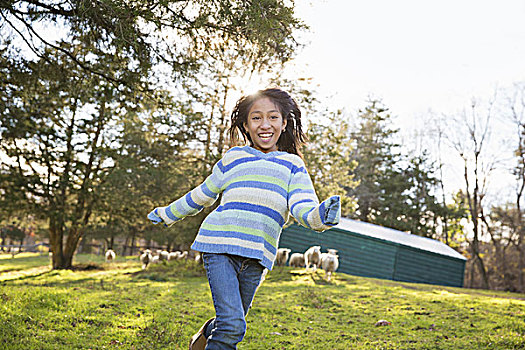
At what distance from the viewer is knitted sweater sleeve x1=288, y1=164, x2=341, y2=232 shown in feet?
8.32

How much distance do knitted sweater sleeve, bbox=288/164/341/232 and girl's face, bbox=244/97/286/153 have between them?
309mm

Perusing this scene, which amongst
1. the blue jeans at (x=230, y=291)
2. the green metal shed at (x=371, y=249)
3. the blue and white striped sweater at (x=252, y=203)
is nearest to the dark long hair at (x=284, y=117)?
the blue and white striped sweater at (x=252, y=203)

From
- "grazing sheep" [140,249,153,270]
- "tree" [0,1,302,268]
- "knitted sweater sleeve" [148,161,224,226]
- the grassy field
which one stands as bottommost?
Answer: "grazing sheep" [140,249,153,270]

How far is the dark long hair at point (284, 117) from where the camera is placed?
3461 millimetres

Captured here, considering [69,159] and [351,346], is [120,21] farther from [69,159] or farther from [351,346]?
[69,159]

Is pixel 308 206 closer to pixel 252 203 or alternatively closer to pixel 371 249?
pixel 252 203

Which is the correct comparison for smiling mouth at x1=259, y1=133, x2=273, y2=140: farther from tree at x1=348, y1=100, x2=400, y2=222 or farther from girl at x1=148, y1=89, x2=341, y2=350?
tree at x1=348, y1=100, x2=400, y2=222

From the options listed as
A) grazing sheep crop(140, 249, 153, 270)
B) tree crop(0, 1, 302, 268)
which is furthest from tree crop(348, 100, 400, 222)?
tree crop(0, 1, 302, 268)

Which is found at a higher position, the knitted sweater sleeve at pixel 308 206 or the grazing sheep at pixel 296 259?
the knitted sweater sleeve at pixel 308 206

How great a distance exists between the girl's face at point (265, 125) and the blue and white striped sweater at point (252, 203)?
148 mm

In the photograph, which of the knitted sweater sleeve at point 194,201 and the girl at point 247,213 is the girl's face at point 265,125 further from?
the knitted sweater sleeve at point 194,201

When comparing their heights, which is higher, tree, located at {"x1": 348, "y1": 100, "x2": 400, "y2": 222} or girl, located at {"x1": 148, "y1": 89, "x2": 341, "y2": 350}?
tree, located at {"x1": 348, "y1": 100, "x2": 400, "y2": 222}

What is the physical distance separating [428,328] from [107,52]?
623cm

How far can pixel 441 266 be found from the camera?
80.6 feet
